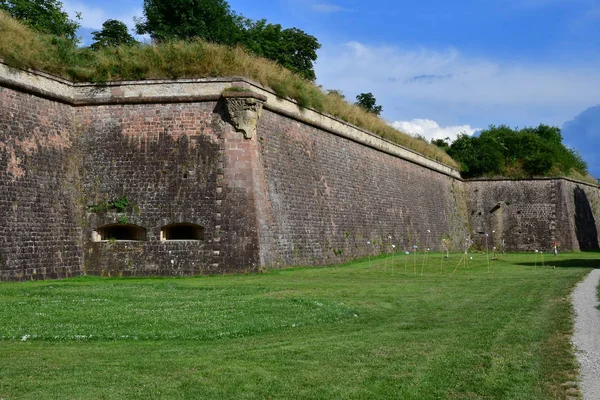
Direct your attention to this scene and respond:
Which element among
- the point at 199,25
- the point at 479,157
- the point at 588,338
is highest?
the point at 199,25

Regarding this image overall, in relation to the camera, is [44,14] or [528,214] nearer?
[528,214]

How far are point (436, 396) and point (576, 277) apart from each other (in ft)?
42.6

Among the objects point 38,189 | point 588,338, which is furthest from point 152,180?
point 588,338

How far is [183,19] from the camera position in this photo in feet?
133

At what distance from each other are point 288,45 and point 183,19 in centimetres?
1169

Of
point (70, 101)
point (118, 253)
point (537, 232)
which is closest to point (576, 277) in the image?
point (118, 253)

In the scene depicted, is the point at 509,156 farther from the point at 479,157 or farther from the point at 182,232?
the point at 182,232

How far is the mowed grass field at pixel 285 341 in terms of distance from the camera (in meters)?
5.90

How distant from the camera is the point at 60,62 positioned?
18250mm

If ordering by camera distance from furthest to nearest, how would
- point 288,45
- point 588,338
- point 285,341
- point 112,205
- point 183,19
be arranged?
point 288,45, point 183,19, point 112,205, point 285,341, point 588,338

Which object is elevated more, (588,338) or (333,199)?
(333,199)

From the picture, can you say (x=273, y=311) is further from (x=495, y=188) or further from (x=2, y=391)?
(x=495, y=188)

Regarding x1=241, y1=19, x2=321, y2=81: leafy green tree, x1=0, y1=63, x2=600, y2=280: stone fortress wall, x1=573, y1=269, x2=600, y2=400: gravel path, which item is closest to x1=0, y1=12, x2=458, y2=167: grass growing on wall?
x1=0, y1=63, x2=600, y2=280: stone fortress wall

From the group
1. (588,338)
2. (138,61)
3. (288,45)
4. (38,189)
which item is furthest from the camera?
(288,45)
